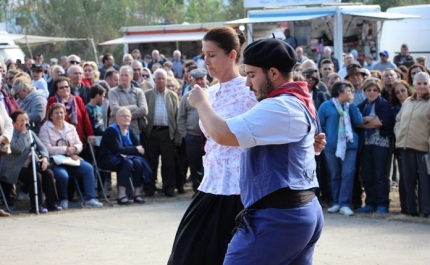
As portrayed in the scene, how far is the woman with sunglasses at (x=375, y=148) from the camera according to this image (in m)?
9.77

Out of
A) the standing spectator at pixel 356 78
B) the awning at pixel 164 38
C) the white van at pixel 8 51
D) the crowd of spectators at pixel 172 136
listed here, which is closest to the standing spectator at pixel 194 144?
the crowd of spectators at pixel 172 136

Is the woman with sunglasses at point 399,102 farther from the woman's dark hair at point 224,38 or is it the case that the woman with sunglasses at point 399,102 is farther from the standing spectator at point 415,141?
the woman's dark hair at point 224,38

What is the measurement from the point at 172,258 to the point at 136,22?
4449cm

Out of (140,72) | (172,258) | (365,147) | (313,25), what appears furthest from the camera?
(313,25)

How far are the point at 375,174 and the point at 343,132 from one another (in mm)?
688

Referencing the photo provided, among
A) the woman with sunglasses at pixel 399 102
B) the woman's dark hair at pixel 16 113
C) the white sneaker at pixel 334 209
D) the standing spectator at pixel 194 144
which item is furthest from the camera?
the standing spectator at pixel 194 144

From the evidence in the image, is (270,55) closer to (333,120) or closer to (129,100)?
(333,120)

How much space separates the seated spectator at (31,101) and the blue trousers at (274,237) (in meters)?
7.30

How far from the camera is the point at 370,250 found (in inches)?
296

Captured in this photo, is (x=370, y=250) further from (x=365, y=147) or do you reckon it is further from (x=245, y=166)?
(x=245, y=166)

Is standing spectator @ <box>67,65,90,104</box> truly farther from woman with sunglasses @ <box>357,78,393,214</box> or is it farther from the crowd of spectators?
woman with sunglasses @ <box>357,78,393,214</box>

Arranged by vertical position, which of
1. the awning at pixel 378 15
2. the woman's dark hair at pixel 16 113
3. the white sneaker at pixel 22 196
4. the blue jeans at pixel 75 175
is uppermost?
the awning at pixel 378 15

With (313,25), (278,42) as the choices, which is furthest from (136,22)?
(278,42)

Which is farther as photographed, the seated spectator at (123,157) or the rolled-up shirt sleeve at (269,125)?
the seated spectator at (123,157)
